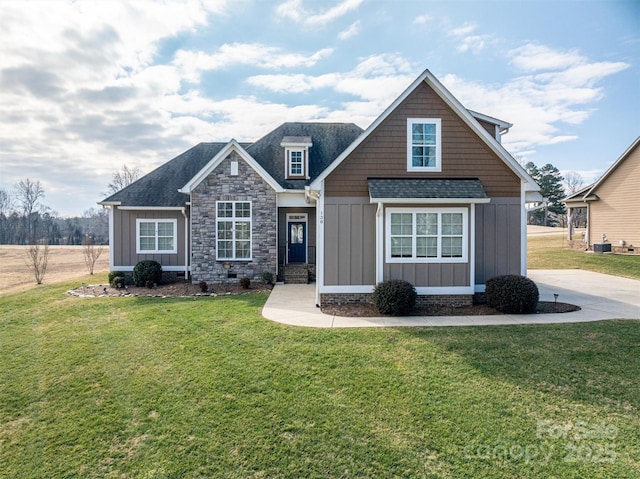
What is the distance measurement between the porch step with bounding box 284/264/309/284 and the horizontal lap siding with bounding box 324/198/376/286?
4.82m

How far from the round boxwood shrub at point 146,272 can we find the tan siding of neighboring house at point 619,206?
27.6m

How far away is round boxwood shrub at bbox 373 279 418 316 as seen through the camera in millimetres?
9094

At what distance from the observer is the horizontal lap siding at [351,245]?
1023cm

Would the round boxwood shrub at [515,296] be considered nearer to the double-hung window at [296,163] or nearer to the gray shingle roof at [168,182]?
the double-hung window at [296,163]

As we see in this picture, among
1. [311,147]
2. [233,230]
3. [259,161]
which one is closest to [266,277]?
[233,230]

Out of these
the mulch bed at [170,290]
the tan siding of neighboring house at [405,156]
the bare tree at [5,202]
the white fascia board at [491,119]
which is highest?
the bare tree at [5,202]

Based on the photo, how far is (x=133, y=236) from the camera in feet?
50.6

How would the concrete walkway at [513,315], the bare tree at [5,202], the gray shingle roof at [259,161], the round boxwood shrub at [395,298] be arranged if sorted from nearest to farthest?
the concrete walkway at [513,315], the round boxwood shrub at [395,298], the gray shingle roof at [259,161], the bare tree at [5,202]

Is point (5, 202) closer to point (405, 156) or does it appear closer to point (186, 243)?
point (186, 243)

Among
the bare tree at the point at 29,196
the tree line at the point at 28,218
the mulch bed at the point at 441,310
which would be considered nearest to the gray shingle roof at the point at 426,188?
the mulch bed at the point at 441,310

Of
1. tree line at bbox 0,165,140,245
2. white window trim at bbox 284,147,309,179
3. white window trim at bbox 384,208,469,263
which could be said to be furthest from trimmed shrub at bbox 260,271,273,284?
tree line at bbox 0,165,140,245

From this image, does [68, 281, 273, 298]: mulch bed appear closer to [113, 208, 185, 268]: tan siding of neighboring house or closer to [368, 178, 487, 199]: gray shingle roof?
[113, 208, 185, 268]: tan siding of neighboring house

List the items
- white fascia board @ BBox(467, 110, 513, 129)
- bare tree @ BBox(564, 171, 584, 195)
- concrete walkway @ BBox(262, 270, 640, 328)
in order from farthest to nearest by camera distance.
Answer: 1. bare tree @ BBox(564, 171, 584, 195)
2. white fascia board @ BBox(467, 110, 513, 129)
3. concrete walkway @ BBox(262, 270, 640, 328)

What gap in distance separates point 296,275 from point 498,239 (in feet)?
26.5
